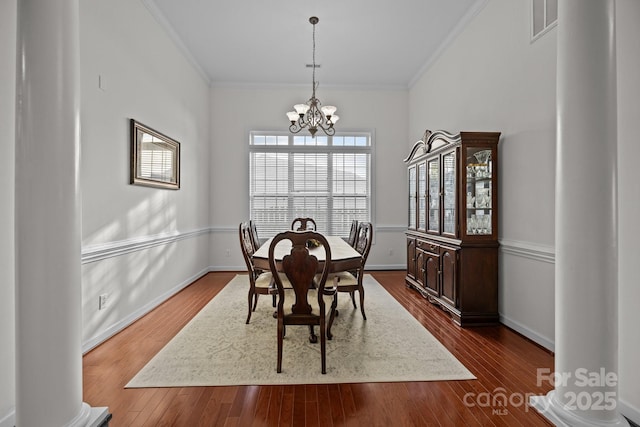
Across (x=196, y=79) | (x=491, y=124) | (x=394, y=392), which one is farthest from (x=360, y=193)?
(x=394, y=392)

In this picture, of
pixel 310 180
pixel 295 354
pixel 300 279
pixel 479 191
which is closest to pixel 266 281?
pixel 295 354

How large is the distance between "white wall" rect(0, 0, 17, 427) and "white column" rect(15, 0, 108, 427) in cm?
37

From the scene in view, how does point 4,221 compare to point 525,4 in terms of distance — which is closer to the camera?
point 4,221

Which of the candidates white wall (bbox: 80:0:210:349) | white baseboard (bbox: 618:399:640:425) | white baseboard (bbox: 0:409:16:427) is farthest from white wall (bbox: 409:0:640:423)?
white wall (bbox: 80:0:210:349)

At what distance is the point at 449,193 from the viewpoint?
3545mm

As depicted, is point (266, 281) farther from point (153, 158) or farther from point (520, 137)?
point (520, 137)

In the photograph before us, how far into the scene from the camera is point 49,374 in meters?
1.49

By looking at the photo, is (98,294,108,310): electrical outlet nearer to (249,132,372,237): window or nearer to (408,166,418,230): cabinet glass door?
(249,132,372,237): window

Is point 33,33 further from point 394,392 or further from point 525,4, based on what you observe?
point 525,4

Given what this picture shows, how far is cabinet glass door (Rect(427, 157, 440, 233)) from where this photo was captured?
12.5ft

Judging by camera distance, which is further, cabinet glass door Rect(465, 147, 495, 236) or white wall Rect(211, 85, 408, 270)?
white wall Rect(211, 85, 408, 270)

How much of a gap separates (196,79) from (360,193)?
3.42 meters

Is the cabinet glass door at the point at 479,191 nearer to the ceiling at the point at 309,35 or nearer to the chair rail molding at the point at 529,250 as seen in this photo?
the chair rail molding at the point at 529,250

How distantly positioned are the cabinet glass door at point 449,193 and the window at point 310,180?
252 centimetres
